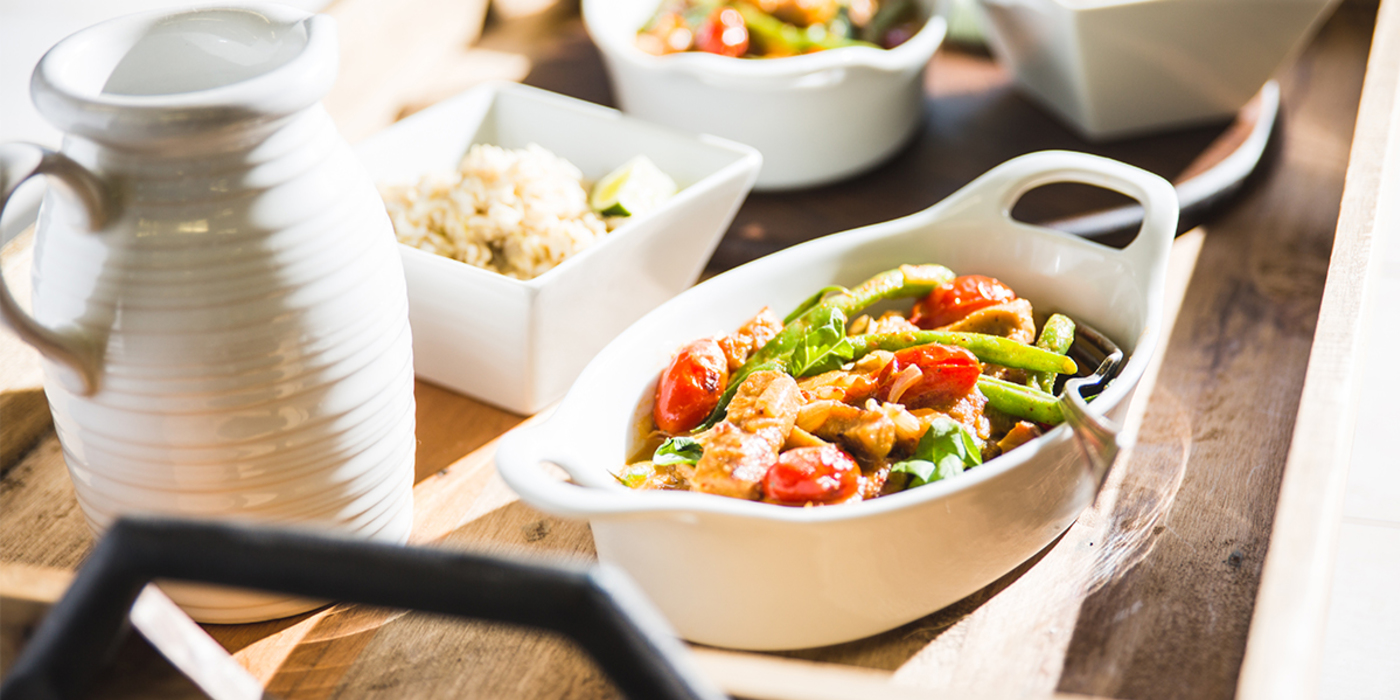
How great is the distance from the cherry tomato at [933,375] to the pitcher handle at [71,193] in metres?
0.53

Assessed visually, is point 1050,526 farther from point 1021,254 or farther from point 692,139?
point 692,139

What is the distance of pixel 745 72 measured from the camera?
3.96ft

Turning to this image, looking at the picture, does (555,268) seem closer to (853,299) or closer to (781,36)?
(853,299)

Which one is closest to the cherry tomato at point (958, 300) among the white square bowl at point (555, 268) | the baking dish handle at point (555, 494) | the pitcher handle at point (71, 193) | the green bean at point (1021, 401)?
the green bean at point (1021, 401)

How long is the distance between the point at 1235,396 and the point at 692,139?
1.96 feet

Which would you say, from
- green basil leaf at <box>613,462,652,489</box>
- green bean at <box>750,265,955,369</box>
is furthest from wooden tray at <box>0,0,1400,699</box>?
green bean at <box>750,265,955,369</box>

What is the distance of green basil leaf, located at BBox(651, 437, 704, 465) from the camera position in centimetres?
74

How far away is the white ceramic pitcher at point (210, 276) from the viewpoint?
58 centimetres

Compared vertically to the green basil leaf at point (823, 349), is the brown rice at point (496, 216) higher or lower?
higher

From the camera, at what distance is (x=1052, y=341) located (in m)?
0.85

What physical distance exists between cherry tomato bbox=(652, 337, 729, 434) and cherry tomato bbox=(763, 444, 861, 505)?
0.40 ft

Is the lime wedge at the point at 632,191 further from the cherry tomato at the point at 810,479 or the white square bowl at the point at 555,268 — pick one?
the cherry tomato at the point at 810,479

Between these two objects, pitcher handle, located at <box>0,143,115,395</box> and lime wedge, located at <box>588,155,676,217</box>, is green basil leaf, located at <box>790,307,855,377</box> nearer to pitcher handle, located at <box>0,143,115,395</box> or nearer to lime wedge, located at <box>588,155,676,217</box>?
lime wedge, located at <box>588,155,676,217</box>

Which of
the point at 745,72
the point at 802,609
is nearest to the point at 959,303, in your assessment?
the point at 802,609
